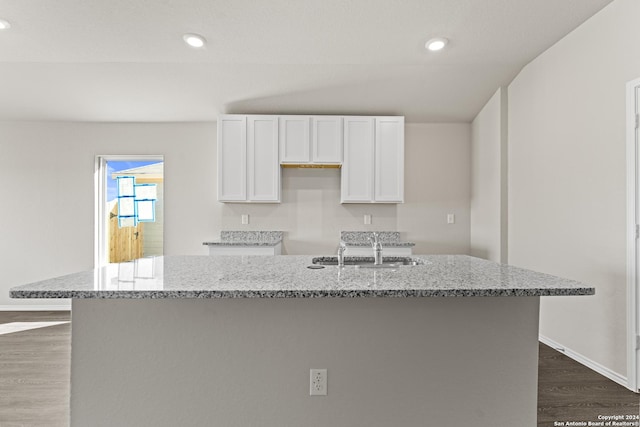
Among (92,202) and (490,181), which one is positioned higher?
(490,181)

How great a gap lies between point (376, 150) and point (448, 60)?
116 centimetres

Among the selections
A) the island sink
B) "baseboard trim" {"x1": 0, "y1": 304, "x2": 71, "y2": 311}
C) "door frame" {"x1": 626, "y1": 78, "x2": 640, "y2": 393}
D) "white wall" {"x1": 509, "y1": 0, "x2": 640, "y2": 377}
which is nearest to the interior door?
"baseboard trim" {"x1": 0, "y1": 304, "x2": 71, "y2": 311}

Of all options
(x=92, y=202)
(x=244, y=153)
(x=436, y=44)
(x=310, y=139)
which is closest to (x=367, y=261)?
(x=436, y=44)

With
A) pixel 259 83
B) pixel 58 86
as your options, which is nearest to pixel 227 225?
pixel 259 83

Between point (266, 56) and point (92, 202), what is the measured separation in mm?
2903

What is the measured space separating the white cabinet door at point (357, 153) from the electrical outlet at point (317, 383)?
9.20 feet

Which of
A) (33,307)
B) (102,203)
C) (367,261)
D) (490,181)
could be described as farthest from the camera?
(102,203)

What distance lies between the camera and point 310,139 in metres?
4.21

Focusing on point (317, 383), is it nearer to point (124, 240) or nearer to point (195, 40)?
point (195, 40)

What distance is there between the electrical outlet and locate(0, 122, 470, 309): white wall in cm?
299

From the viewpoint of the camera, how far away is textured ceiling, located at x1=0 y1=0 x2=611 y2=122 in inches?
112

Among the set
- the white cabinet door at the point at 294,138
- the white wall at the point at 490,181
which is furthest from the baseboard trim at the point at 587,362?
the white cabinet door at the point at 294,138

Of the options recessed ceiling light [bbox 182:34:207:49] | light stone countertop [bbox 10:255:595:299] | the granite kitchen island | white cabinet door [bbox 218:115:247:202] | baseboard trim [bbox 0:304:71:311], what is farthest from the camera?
baseboard trim [bbox 0:304:71:311]

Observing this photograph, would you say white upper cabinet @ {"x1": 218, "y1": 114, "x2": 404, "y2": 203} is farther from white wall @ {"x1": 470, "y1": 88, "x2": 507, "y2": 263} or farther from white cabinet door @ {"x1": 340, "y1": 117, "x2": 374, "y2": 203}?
white wall @ {"x1": 470, "y1": 88, "x2": 507, "y2": 263}
